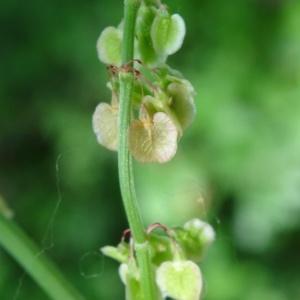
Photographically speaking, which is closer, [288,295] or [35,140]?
[288,295]

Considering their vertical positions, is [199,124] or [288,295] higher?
[199,124]

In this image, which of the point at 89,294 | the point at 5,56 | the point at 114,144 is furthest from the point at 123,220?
the point at 114,144

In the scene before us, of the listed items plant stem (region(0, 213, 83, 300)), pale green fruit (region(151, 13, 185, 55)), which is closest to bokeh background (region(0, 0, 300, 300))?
plant stem (region(0, 213, 83, 300))

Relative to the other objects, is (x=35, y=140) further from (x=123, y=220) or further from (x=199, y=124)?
(x=199, y=124)

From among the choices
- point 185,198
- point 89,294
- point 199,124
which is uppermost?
point 199,124

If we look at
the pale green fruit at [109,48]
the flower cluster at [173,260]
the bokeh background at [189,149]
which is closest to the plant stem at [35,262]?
the flower cluster at [173,260]

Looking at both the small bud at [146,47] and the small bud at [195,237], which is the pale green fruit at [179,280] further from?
the small bud at [146,47]

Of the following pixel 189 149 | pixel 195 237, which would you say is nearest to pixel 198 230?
pixel 195 237

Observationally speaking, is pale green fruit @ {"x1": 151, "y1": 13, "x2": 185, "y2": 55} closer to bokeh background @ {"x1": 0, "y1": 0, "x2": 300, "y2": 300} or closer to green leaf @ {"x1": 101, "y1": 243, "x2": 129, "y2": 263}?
green leaf @ {"x1": 101, "y1": 243, "x2": 129, "y2": 263}
